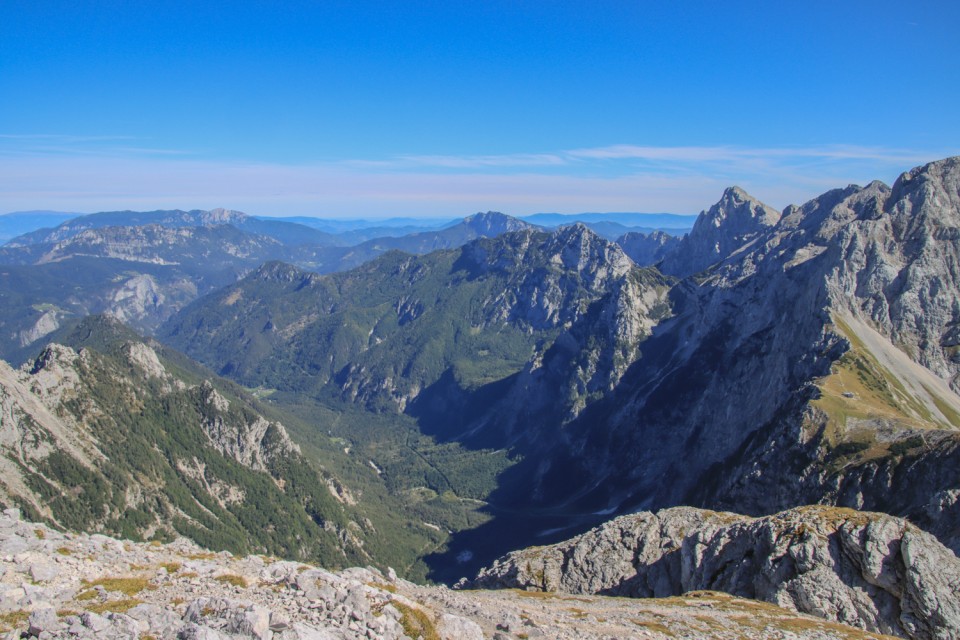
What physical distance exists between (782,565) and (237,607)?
57093 millimetres

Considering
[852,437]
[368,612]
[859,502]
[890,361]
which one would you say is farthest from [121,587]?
[890,361]

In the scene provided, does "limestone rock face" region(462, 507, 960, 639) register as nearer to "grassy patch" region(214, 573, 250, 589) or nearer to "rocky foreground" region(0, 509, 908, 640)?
"rocky foreground" region(0, 509, 908, 640)

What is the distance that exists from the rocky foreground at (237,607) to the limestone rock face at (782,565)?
7793 mm

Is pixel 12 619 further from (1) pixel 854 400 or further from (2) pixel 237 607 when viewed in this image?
(1) pixel 854 400

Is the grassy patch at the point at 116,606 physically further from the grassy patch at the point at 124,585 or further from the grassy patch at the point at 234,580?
the grassy patch at the point at 234,580

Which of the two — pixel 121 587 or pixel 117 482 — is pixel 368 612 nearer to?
pixel 121 587

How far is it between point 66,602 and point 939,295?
8478 inches

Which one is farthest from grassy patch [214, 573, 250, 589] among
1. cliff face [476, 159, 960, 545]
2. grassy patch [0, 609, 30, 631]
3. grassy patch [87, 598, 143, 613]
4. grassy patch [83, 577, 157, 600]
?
cliff face [476, 159, 960, 545]

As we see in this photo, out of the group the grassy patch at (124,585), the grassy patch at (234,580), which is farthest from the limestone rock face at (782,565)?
the grassy patch at (124,585)

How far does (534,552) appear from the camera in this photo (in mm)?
96750

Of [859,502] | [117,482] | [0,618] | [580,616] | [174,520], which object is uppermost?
[0,618]

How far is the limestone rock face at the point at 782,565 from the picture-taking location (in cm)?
5672

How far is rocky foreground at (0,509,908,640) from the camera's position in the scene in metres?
29.0

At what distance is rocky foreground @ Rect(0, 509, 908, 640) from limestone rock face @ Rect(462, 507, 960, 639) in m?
7.79
